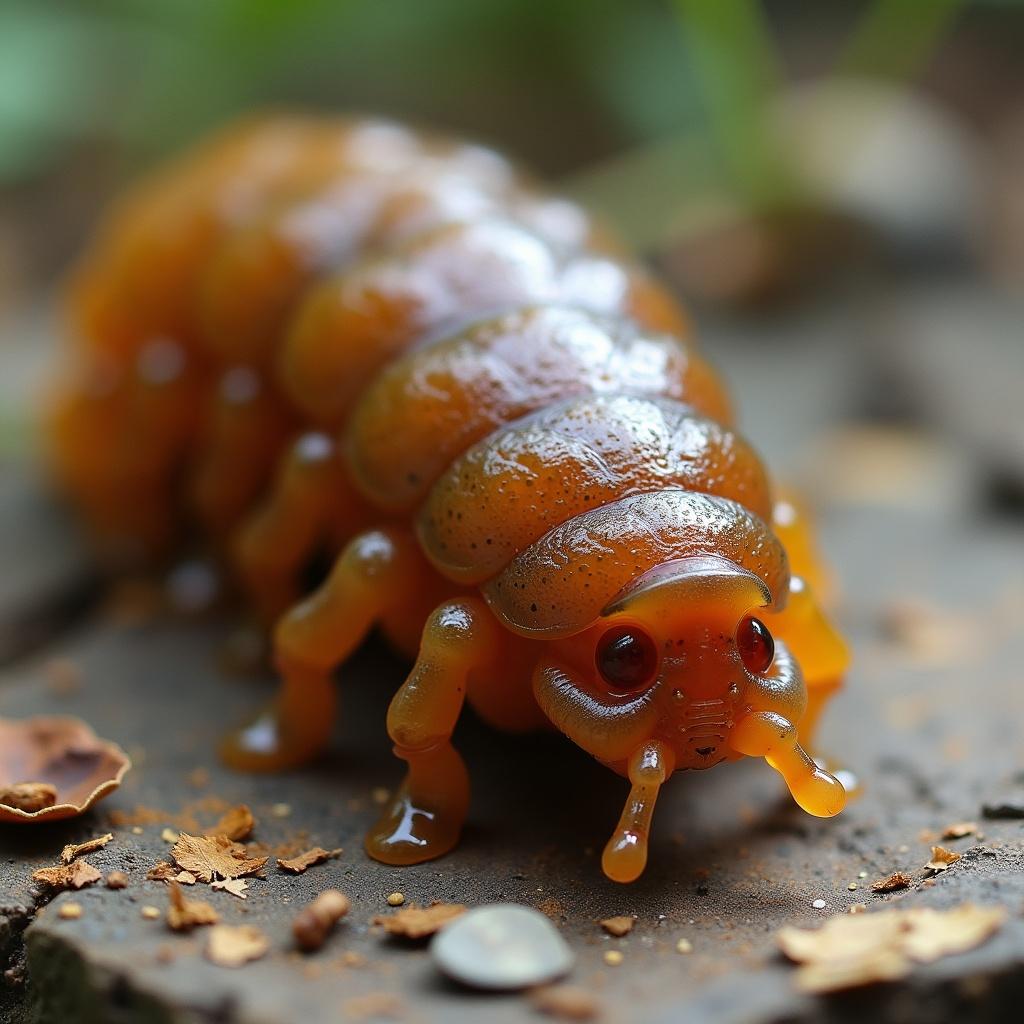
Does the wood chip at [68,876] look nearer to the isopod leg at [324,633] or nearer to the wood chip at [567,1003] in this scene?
the isopod leg at [324,633]

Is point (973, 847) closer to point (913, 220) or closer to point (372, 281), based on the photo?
point (372, 281)

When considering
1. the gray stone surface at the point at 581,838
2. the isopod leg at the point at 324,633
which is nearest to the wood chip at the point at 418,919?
the gray stone surface at the point at 581,838

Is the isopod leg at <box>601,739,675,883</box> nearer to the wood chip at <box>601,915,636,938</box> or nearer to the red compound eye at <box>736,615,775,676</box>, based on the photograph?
the wood chip at <box>601,915,636,938</box>

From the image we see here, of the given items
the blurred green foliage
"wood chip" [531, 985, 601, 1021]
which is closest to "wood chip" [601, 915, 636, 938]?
"wood chip" [531, 985, 601, 1021]

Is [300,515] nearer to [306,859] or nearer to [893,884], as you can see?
[306,859]

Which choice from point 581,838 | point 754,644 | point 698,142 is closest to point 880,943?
point 754,644

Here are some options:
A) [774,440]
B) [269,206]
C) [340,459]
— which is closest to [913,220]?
[774,440]
